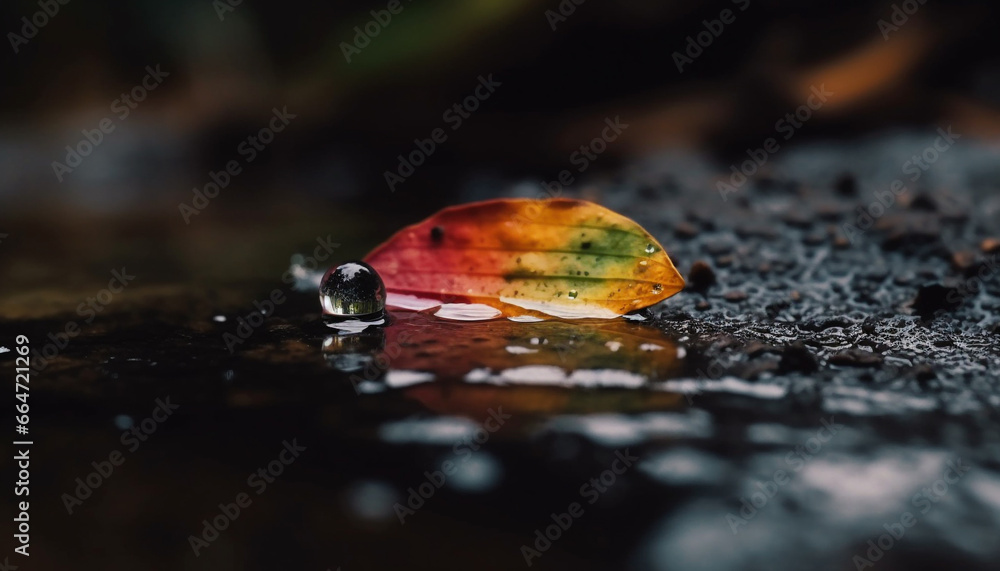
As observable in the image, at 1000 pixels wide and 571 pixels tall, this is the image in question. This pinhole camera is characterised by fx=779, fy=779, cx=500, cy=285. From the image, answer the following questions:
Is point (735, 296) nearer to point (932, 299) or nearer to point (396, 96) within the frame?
point (932, 299)

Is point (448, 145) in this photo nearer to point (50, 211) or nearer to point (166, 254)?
point (166, 254)

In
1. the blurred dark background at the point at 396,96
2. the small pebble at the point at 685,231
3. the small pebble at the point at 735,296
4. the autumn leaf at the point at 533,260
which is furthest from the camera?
the blurred dark background at the point at 396,96

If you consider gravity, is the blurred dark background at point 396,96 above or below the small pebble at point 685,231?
above

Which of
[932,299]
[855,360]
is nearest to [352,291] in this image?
[855,360]

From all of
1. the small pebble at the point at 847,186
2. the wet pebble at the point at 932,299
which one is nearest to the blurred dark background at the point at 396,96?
the small pebble at the point at 847,186

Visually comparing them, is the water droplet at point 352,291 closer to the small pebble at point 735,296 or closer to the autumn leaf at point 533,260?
the autumn leaf at point 533,260

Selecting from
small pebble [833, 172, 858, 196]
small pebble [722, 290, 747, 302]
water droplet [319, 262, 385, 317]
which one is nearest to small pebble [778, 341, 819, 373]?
small pebble [722, 290, 747, 302]

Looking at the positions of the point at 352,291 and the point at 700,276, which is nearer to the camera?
the point at 352,291
